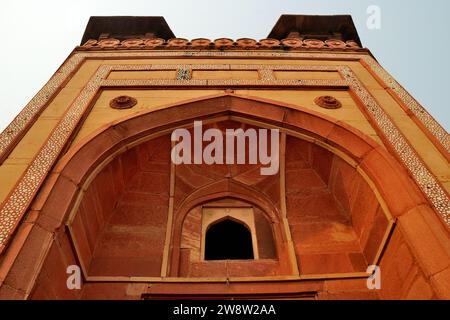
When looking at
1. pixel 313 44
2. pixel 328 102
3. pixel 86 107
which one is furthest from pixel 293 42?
pixel 86 107

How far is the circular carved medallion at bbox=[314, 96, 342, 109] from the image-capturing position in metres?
5.42

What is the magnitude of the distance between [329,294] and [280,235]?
3.11ft

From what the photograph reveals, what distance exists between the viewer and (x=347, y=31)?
316 inches

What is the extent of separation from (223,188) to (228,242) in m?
0.66

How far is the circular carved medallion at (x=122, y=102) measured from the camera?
534 cm

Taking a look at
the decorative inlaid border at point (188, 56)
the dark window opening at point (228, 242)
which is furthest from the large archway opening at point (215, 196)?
the decorative inlaid border at point (188, 56)

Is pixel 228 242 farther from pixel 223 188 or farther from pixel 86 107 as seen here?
pixel 86 107

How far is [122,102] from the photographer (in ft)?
17.6

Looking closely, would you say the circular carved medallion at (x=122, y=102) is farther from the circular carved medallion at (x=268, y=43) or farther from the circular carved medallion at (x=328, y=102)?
the circular carved medallion at (x=268, y=43)

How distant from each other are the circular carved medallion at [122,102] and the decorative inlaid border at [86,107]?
0.93ft

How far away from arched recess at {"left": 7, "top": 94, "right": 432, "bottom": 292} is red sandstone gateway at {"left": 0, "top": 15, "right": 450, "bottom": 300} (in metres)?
0.01

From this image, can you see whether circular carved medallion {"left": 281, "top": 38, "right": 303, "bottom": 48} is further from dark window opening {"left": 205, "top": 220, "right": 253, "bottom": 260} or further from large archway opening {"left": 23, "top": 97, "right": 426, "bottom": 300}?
dark window opening {"left": 205, "top": 220, "right": 253, "bottom": 260}

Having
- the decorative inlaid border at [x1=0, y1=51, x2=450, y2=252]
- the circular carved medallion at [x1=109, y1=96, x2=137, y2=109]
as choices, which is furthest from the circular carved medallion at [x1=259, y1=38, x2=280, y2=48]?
the circular carved medallion at [x1=109, y1=96, x2=137, y2=109]
